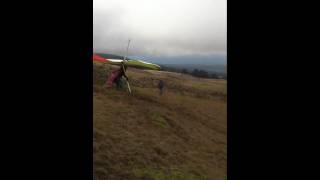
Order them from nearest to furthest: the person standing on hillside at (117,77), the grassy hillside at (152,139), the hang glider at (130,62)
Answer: the grassy hillside at (152,139) → the hang glider at (130,62) → the person standing on hillside at (117,77)

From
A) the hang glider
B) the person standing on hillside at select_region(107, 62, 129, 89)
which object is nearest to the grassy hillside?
the person standing on hillside at select_region(107, 62, 129, 89)

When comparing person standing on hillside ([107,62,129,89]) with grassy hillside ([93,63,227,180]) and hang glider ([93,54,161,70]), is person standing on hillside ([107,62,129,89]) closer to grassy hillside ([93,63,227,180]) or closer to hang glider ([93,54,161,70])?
hang glider ([93,54,161,70])

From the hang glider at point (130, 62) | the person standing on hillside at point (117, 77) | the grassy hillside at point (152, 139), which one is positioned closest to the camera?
the grassy hillside at point (152, 139)

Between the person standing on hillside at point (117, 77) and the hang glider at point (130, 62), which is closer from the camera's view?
the hang glider at point (130, 62)

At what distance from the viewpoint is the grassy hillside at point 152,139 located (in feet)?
40.7

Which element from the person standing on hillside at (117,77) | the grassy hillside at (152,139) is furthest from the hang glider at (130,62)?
Result: the grassy hillside at (152,139)

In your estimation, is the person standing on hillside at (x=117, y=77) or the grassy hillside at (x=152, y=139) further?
the person standing on hillside at (x=117, y=77)

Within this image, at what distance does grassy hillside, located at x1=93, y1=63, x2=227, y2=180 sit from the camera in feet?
40.7

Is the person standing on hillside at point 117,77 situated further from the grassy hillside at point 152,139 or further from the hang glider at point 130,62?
the grassy hillside at point 152,139

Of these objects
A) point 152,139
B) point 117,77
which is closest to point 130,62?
point 117,77

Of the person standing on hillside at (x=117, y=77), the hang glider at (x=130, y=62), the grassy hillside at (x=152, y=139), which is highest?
the hang glider at (x=130, y=62)

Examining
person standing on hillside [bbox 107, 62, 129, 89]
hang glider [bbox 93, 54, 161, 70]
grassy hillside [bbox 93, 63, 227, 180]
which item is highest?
hang glider [bbox 93, 54, 161, 70]

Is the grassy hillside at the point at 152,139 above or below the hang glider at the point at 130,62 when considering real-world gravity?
below
